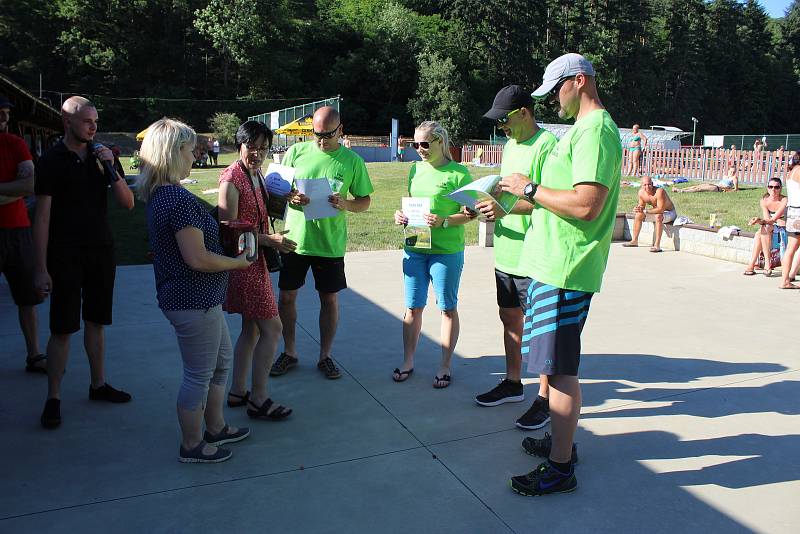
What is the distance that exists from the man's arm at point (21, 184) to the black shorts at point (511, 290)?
3080mm

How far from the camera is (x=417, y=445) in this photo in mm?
3689

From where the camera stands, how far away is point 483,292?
7398 millimetres

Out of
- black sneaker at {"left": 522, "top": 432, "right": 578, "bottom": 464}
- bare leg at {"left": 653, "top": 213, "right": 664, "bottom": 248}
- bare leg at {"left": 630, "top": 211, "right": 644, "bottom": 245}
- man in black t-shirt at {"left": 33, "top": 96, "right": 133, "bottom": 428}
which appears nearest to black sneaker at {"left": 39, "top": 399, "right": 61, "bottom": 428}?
man in black t-shirt at {"left": 33, "top": 96, "right": 133, "bottom": 428}

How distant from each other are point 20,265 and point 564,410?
145 inches

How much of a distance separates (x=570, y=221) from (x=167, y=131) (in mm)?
1924

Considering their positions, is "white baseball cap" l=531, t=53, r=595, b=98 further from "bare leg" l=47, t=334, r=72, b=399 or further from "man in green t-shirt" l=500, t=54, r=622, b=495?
"bare leg" l=47, t=334, r=72, b=399

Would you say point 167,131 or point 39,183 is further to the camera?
point 39,183

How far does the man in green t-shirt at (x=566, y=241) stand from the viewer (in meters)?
2.89

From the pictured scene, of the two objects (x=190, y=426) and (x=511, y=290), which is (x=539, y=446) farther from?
(x=190, y=426)

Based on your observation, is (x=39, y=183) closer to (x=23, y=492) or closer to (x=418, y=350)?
(x=23, y=492)

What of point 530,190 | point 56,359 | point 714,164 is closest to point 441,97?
point 714,164

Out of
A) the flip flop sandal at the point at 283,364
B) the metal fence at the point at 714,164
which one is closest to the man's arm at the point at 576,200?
the flip flop sandal at the point at 283,364

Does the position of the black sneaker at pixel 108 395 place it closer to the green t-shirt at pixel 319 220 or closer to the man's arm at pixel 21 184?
the man's arm at pixel 21 184

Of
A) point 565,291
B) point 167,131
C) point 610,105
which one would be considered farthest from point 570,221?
point 610,105
